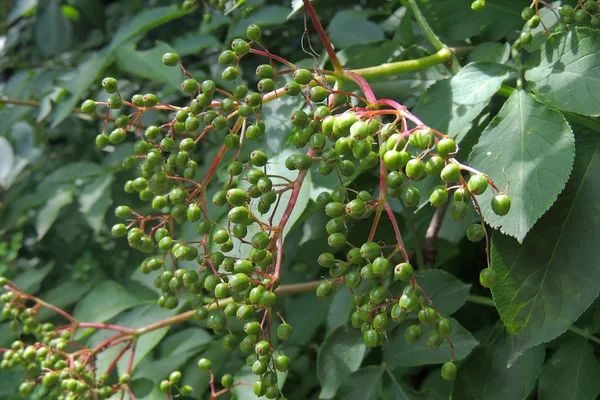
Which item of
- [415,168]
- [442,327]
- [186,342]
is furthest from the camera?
[186,342]

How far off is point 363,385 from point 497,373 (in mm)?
297

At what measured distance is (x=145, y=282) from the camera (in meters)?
1.76

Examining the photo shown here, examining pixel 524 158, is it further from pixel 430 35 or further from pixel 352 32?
pixel 352 32

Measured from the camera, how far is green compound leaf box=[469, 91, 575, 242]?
953mm

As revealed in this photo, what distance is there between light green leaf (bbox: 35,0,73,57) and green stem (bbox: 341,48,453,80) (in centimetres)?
180

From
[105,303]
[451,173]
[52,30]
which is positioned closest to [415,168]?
[451,173]

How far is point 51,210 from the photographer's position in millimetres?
2051

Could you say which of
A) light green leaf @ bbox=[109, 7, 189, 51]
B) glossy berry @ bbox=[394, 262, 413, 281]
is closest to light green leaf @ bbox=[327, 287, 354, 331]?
glossy berry @ bbox=[394, 262, 413, 281]

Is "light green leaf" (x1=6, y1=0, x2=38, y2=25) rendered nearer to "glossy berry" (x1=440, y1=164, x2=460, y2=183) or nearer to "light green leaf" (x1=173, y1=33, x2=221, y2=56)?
"light green leaf" (x1=173, y1=33, x2=221, y2=56)

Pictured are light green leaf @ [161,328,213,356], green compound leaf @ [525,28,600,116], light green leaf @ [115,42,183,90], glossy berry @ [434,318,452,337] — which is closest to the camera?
glossy berry @ [434,318,452,337]

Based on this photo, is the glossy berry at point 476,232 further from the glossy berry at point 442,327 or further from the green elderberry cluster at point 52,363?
the green elderberry cluster at point 52,363

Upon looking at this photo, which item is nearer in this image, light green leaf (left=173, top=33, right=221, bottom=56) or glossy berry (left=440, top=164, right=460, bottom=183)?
glossy berry (left=440, top=164, right=460, bottom=183)

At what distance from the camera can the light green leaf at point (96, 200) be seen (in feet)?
6.24

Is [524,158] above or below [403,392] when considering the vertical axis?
above
